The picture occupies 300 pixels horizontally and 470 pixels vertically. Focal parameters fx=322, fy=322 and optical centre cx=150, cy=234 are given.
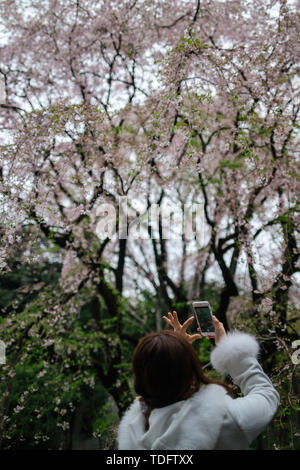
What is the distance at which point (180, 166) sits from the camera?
427 cm

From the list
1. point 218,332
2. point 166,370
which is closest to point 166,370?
point 166,370

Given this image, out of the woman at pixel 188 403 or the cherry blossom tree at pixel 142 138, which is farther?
the cherry blossom tree at pixel 142 138

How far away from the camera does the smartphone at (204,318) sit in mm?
1645

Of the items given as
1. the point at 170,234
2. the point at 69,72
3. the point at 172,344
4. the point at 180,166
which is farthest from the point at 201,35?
the point at 172,344

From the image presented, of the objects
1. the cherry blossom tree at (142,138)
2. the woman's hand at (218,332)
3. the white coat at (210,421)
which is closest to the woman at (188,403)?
the white coat at (210,421)

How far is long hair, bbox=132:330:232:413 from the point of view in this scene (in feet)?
3.82

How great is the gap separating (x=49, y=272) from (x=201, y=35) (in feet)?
28.4

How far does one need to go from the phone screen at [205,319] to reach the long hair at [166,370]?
43cm

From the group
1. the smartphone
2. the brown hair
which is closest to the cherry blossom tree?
the smartphone

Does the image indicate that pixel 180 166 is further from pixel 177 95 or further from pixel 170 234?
pixel 170 234

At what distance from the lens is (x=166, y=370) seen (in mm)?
1159

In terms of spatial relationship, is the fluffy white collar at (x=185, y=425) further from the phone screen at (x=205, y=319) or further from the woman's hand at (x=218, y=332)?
the phone screen at (x=205, y=319)

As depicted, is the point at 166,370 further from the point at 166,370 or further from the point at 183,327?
the point at 183,327

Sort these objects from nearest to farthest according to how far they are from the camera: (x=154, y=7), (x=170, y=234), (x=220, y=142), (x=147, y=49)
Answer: (x=154, y=7)
(x=147, y=49)
(x=220, y=142)
(x=170, y=234)
